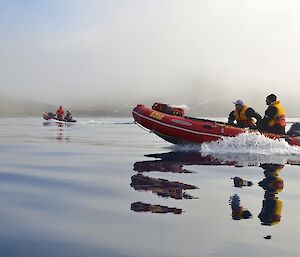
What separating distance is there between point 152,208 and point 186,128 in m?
9.86

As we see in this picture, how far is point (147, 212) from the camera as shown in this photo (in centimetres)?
525

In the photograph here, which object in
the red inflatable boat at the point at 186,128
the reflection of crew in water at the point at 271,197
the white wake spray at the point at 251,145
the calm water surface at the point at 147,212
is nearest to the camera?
the calm water surface at the point at 147,212

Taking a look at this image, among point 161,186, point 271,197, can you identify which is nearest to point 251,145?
point 161,186

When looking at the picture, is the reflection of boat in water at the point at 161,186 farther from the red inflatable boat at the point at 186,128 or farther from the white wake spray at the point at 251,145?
the red inflatable boat at the point at 186,128

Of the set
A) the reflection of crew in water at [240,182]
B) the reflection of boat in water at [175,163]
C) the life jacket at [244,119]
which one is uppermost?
the life jacket at [244,119]

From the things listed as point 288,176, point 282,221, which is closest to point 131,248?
point 282,221

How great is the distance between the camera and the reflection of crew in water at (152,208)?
5.29 meters

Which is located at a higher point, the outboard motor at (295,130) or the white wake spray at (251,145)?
the outboard motor at (295,130)

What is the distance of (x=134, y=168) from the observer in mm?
9609

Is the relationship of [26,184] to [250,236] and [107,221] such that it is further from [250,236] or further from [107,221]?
[250,236]

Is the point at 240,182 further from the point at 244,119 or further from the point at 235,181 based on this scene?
the point at 244,119

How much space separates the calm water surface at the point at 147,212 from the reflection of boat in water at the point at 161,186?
16 millimetres

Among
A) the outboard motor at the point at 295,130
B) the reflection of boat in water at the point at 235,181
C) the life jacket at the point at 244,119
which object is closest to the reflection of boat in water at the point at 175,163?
the reflection of boat in water at the point at 235,181

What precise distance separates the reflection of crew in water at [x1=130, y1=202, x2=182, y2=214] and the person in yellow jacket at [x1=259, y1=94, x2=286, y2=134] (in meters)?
10.1
